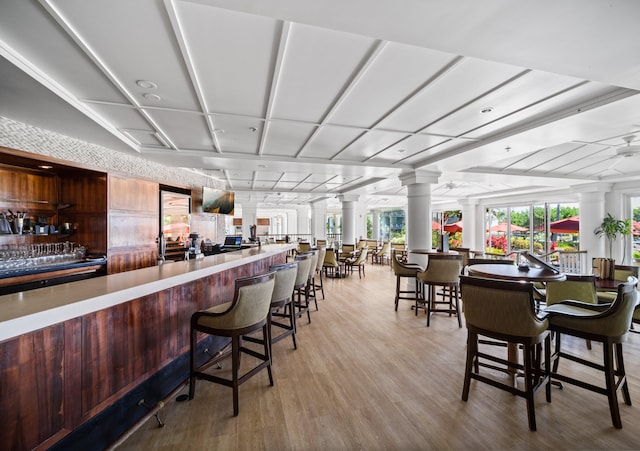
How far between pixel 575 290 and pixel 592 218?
17.8ft

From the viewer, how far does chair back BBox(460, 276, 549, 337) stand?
6.48 ft

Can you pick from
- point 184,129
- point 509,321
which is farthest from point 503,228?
point 184,129

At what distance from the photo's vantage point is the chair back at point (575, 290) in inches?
115

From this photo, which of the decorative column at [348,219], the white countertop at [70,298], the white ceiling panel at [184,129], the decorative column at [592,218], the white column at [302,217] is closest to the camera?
the white countertop at [70,298]

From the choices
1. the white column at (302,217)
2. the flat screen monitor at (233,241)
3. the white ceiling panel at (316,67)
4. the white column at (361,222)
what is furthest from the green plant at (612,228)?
the white column at (302,217)

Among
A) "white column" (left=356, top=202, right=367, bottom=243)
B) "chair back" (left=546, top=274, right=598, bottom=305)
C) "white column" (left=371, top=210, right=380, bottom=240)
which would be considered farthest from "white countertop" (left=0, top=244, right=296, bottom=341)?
"white column" (left=371, top=210, right=380, bottom=240)

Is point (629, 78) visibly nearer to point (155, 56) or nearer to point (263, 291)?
point (263, 291)

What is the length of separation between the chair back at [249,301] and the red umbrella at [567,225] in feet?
32.6

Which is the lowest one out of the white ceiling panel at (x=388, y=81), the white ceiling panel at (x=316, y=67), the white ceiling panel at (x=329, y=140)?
the white ceiling panel at (x=329, y=140)

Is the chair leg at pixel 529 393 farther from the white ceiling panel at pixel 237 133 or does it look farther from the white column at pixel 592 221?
the white column at pixel 592 221

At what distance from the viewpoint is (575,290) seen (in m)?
2.97

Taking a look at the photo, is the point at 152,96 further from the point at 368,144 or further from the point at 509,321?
the point at 509,321

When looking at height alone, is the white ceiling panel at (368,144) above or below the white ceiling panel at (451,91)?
below

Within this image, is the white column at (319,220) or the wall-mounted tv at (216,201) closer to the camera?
the wall-mounted tv at (216,201)
